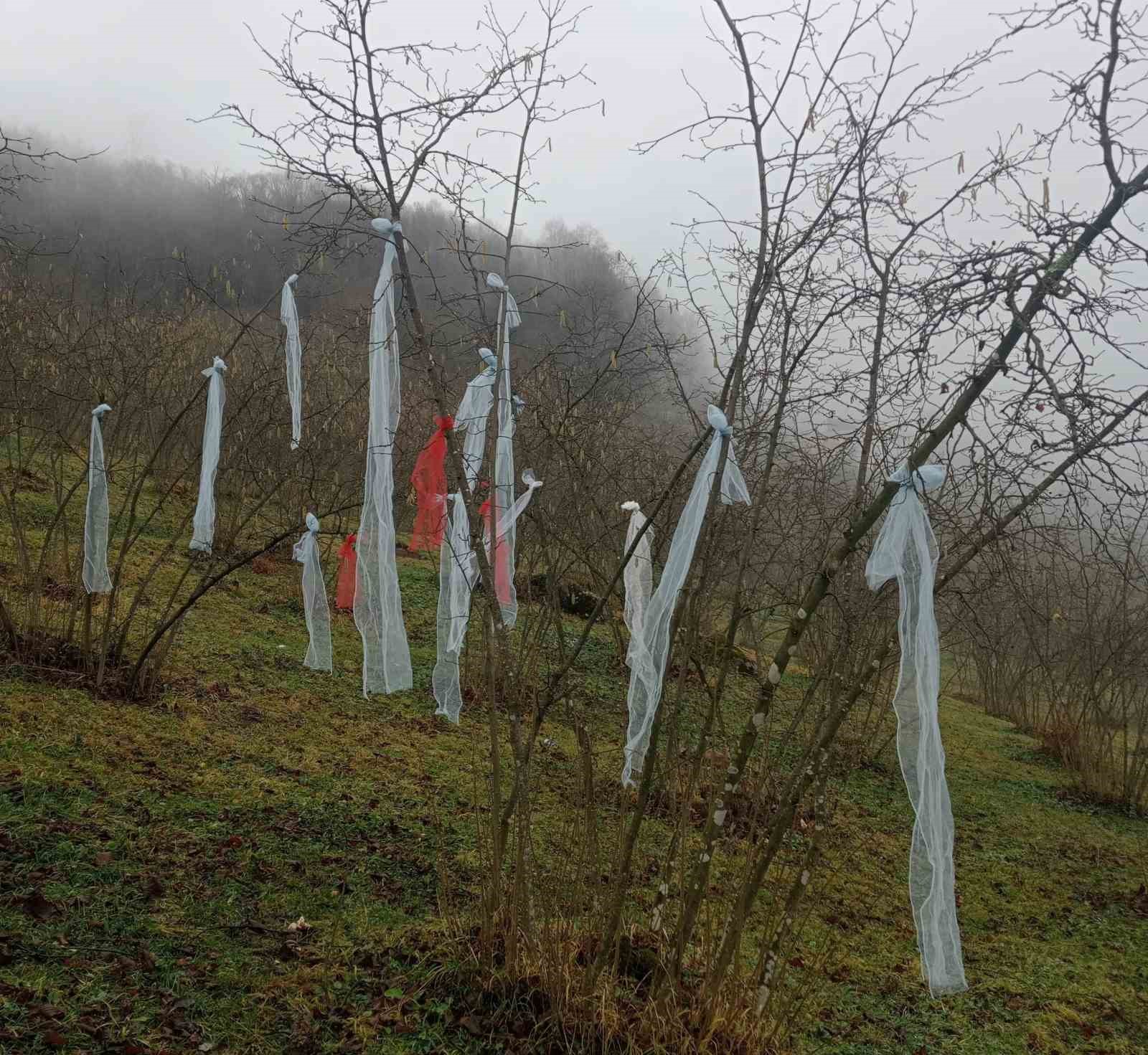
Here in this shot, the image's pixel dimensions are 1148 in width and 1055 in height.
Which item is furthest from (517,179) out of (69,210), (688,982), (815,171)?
(69,210)

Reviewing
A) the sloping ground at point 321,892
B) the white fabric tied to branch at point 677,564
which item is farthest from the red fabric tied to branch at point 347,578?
the white fabric tied to branch at point 677,564

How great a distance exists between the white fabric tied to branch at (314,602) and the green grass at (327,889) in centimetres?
37

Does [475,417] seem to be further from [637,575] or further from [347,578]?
[347,578]

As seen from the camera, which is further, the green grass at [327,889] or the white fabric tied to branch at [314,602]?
the white fabric tied to branch at [314,602]

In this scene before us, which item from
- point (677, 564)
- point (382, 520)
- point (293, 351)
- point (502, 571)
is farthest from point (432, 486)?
point (677, 564)

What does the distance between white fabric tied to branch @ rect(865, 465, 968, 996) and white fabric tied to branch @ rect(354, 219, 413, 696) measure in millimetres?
1828

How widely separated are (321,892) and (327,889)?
0.13 feet

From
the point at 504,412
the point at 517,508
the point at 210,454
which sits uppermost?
the point at 504,412

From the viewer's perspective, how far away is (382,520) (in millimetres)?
3738

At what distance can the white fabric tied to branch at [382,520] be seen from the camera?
3.58 metres

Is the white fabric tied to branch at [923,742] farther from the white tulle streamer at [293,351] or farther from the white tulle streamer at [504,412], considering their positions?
the white tulle streamer at [293,351]

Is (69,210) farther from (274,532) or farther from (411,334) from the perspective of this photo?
(411,334)

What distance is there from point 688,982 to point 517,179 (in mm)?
2867

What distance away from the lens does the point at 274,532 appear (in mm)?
10906
